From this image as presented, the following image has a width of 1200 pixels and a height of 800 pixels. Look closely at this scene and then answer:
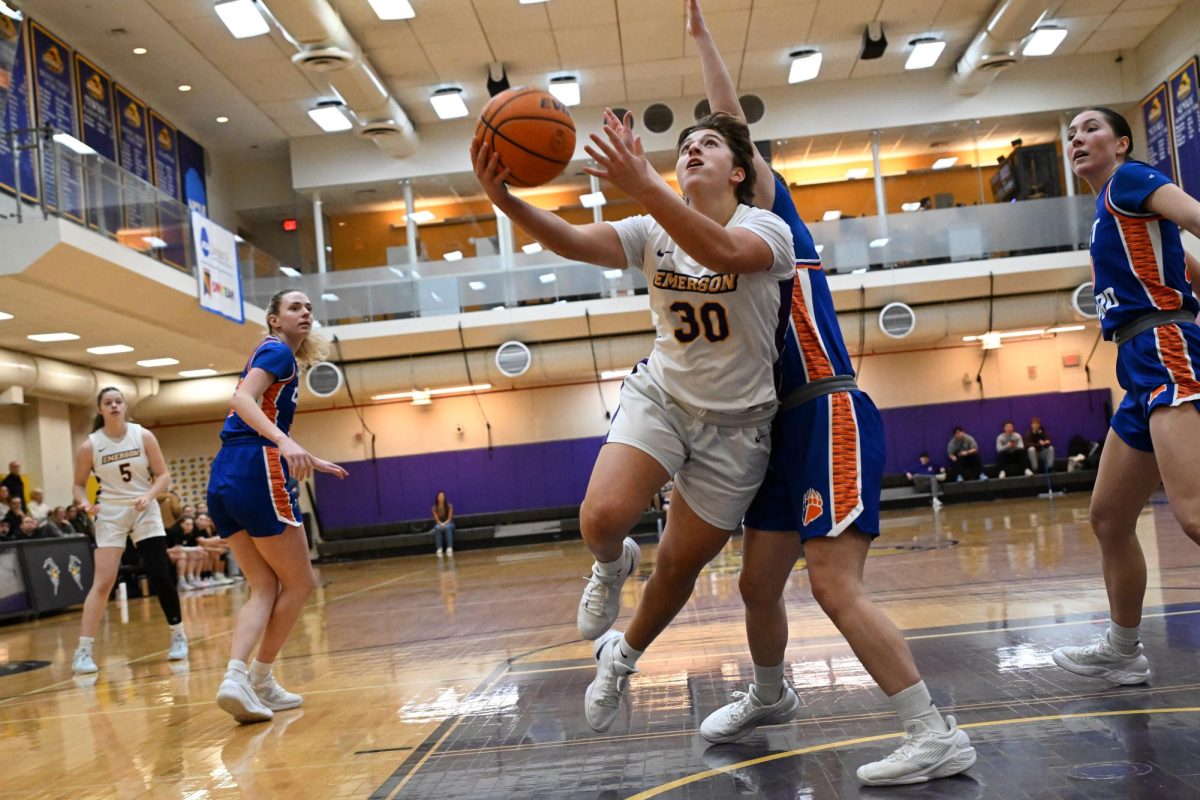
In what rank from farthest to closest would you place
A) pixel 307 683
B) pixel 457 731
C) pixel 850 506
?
pixel 307 683, pixel 457 731, pixel 850 506

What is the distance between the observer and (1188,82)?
18516mm

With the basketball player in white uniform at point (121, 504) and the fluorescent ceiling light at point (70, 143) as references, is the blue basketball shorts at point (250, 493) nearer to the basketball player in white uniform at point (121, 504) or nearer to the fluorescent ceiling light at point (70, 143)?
the basketball player in white uniform at point (121, 504)

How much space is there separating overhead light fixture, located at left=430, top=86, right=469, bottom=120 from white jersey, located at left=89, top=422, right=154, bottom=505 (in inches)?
540

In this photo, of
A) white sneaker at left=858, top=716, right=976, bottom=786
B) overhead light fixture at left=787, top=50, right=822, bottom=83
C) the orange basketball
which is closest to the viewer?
white sneaker at left=858, top=716, right=976, bottom=786

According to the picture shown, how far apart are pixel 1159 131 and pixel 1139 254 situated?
18.7 m

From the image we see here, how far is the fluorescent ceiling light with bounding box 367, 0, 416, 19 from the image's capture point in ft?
51.8

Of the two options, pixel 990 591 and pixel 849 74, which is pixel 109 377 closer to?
pixel 849 74

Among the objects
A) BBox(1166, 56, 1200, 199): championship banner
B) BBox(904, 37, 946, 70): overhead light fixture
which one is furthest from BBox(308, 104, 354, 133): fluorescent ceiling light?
BBox(1166, 56, 1200, 199): championship banner

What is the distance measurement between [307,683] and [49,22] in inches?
551

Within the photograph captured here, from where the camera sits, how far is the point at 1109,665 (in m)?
3.80

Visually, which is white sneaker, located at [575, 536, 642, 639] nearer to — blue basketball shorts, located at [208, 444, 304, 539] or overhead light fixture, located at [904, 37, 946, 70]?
blue basketball shorts, located at [208, 444, 304, 539]

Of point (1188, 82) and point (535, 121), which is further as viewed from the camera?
point (1188, 82)

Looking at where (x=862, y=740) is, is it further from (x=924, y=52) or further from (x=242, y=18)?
(x=924, y=52)

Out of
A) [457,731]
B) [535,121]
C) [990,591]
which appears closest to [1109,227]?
[535,121]
